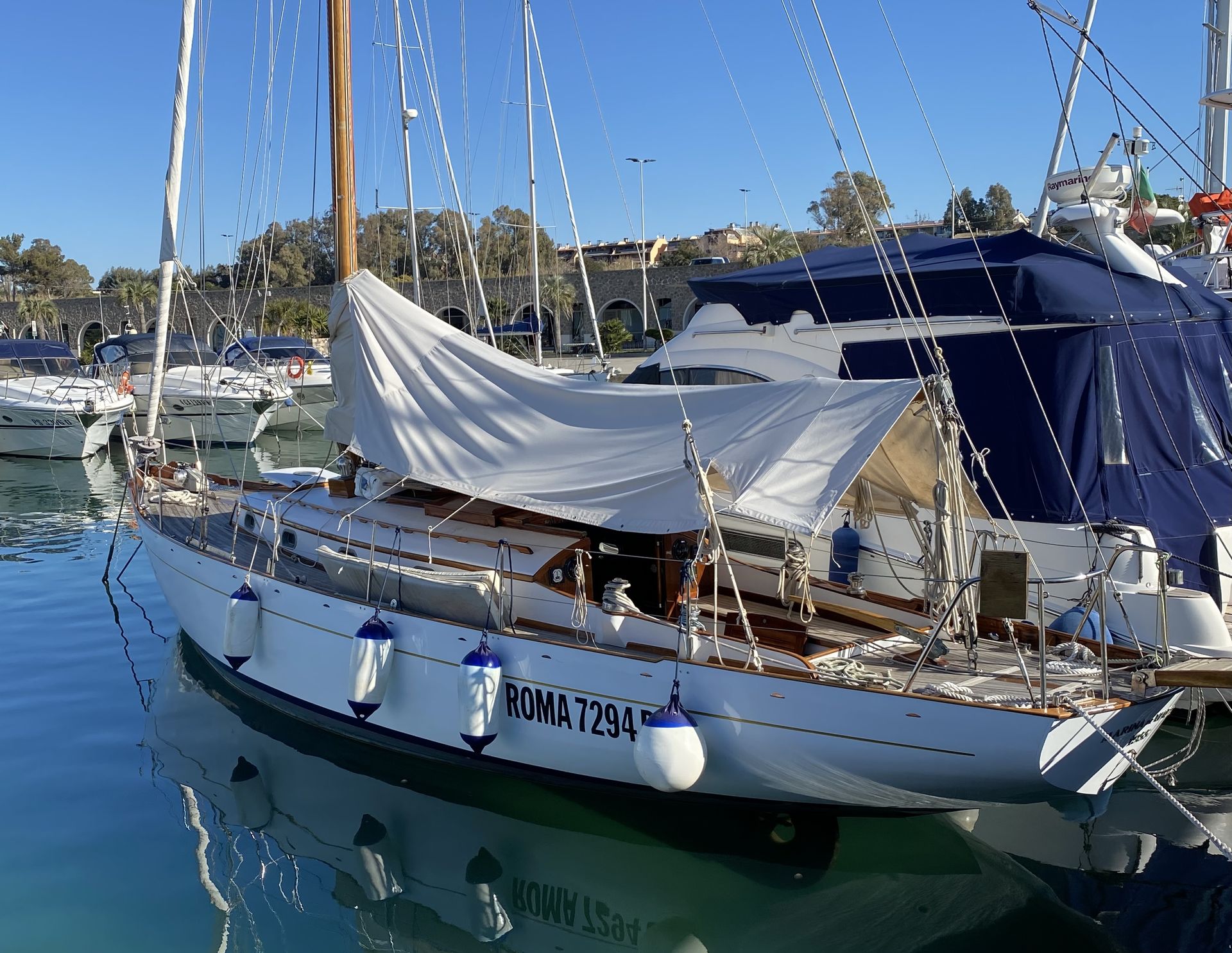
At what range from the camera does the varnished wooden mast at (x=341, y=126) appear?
875 cm

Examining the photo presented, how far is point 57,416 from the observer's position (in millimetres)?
24000

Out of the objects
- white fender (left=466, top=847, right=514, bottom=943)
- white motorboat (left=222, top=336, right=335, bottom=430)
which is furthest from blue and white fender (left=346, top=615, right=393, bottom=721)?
white motorboat (left=222, top=336, right=335, bottom=430)

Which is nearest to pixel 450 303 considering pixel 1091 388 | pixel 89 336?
pixel 89 336

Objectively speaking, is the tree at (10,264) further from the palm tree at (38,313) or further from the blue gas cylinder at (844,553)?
the blue gas cylinder at (844,553)

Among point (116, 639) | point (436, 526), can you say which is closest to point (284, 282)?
point (116, 639)

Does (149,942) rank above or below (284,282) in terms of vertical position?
below

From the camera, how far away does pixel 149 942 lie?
5359 millimetres

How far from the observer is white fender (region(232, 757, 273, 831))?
679cm

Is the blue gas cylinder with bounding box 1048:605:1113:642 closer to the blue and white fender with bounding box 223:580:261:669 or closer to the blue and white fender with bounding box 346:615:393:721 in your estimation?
the blue and white fender with bounding box 346:615:393:721

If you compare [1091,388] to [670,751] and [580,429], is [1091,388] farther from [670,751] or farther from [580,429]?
[670,751]

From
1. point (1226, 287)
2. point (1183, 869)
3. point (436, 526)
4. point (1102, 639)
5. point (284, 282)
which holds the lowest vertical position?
point (1183, 869)

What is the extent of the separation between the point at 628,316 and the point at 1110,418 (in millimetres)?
44678

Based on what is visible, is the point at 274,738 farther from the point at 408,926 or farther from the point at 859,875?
the point at 859,875

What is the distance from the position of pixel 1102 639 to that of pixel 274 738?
6.07m
